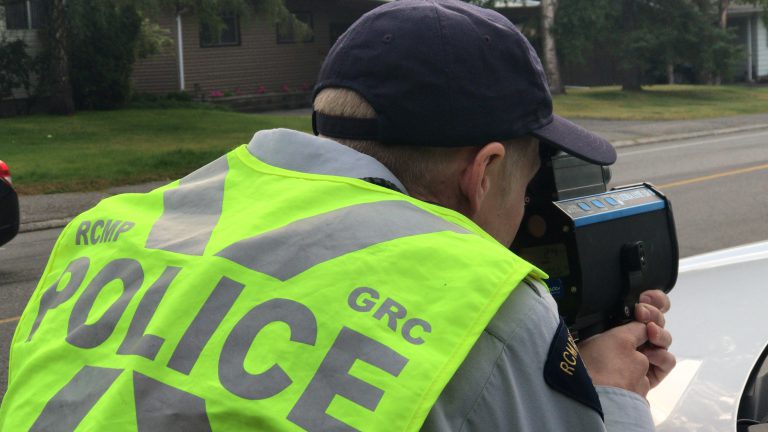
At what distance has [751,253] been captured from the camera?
313 centimetres

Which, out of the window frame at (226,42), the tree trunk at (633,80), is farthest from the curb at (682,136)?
the window frame at (226,42)

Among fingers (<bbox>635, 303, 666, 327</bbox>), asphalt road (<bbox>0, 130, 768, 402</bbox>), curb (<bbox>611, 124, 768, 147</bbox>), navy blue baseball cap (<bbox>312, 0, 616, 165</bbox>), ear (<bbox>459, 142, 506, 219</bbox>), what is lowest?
asphalt road (<bbox>0, 130, 768, 402</bbox>)

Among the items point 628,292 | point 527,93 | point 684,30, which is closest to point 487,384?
point 527,93

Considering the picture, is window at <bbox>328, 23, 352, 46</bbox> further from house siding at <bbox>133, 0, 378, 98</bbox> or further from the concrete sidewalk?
the concrete sidewalk

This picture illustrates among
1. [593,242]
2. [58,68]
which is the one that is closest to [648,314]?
[593,242]

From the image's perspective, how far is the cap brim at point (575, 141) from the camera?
1.70 metres

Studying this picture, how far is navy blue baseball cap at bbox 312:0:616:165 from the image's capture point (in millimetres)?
1553

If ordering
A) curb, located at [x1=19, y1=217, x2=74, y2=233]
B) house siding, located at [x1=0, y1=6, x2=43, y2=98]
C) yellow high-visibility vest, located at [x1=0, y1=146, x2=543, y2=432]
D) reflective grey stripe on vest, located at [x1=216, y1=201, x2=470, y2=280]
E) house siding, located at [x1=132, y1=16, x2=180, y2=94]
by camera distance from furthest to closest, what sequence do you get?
1. house siding, located at [x1=132, y1=16, x2=180, y2=94]
2. house siding, located at [x1=0, y1=6, x2=43, y2=98]
3. curb, located at [x1=19, y1=217, x2=74, y2=233]
4. reflective grey stripe on vest, located at [x1=216, y1=201, x2=470, y2=280]
5. yellow high-visibility vest, located at [x1=0, y1=146, x2=543, y2=432]

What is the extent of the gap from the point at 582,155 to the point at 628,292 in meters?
0.28

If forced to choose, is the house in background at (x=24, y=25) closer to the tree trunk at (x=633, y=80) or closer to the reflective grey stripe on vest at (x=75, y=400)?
the tree trunk at (x=633, y=80)

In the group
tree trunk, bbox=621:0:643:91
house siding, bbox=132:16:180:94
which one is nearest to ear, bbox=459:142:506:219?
house siding, bbox=132:16:180:94

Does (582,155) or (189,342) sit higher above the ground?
(582,155)

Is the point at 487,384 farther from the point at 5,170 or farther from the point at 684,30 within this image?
the point at 684,30

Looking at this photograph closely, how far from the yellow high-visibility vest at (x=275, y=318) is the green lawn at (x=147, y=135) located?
12888 mm
